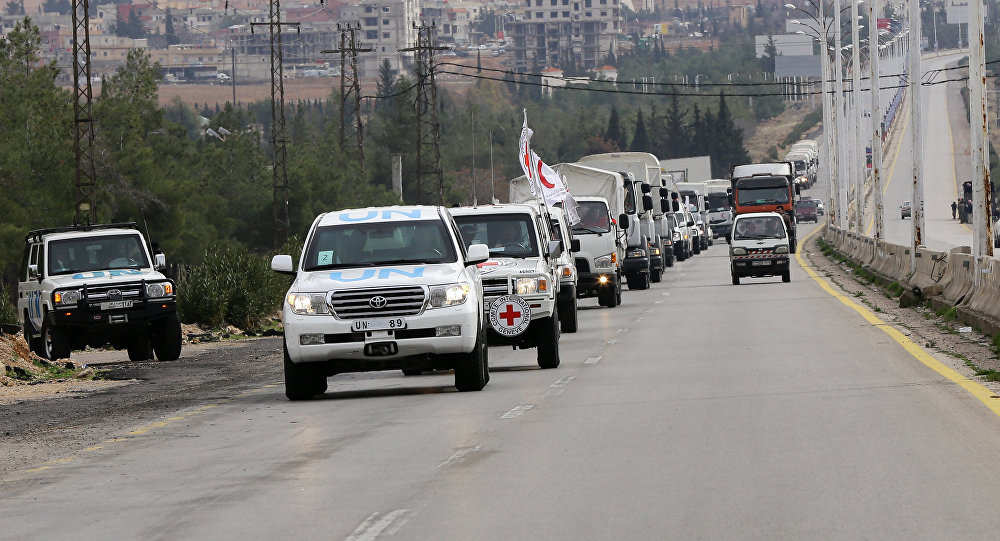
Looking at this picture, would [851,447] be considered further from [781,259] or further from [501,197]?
[501,197]

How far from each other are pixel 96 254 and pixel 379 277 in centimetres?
1094

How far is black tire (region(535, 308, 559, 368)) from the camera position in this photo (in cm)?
1995

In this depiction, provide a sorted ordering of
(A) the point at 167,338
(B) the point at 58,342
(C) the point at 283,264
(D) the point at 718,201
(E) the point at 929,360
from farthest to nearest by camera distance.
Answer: (D) the point at 718,201
(A) the point at 167,338
(B) the point at 58,342
(E) the point at 929,360
(C) the point at 283,264

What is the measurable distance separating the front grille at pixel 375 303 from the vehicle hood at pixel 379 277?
0.06m

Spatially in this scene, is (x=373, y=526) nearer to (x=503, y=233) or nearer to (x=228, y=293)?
(x=503, y=233)

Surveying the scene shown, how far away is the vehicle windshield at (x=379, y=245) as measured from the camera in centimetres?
1694

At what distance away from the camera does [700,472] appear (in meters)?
10.3

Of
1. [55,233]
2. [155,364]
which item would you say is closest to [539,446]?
[155,364]

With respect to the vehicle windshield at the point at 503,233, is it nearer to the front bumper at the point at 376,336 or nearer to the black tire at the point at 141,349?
the black tire at the point at 141,349

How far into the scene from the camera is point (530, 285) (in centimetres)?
2077

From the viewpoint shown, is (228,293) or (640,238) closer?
(228,293)

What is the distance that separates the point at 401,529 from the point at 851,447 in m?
4.01

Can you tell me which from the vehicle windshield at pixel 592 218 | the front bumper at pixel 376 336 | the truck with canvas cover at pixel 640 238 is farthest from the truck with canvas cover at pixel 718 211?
the front bumper at pixel 376 336

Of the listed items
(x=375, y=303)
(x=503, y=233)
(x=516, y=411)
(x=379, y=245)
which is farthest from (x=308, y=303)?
(x=503, y=233)
